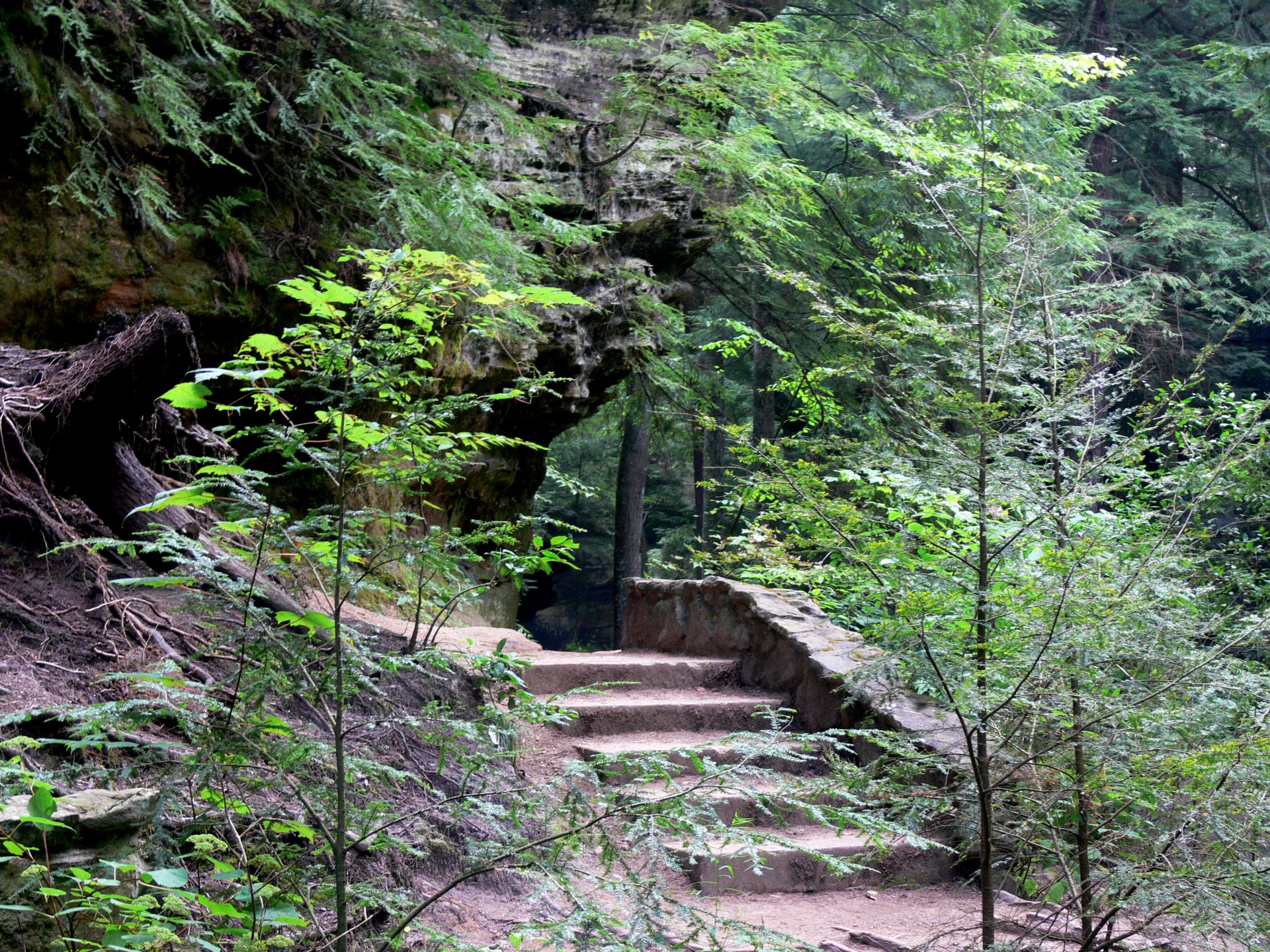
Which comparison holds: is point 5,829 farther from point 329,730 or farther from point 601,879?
point 329,730

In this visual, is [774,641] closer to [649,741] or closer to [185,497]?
[649,741]

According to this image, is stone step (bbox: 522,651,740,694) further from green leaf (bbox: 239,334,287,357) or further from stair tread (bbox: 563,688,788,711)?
green leaf (bbox: 239,334,287,357)

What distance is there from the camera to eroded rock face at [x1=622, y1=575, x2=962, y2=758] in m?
4.81

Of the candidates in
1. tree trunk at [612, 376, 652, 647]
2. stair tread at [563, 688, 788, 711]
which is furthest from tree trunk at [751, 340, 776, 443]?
stair tread at [563, 688, 788, 711]

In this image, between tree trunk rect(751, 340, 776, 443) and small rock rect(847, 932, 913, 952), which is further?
tree trunk rect(751, 340, 776, 443)

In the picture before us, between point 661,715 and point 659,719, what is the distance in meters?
0.03

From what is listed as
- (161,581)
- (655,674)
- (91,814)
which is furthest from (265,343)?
(655,674)

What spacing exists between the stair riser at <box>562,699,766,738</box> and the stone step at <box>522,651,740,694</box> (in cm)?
41

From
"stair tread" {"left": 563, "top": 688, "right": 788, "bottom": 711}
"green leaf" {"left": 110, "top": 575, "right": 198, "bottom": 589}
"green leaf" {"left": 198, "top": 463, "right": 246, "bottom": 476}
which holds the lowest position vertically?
"stair tread" {"left": 563, "top": 688, "right": 788, "bottom": 711}

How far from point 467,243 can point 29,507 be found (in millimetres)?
2864

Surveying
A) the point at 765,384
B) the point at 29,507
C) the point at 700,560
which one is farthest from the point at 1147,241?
the point at 29,507

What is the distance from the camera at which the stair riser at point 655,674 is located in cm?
603

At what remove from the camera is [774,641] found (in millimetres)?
6121

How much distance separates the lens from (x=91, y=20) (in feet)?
17.1
